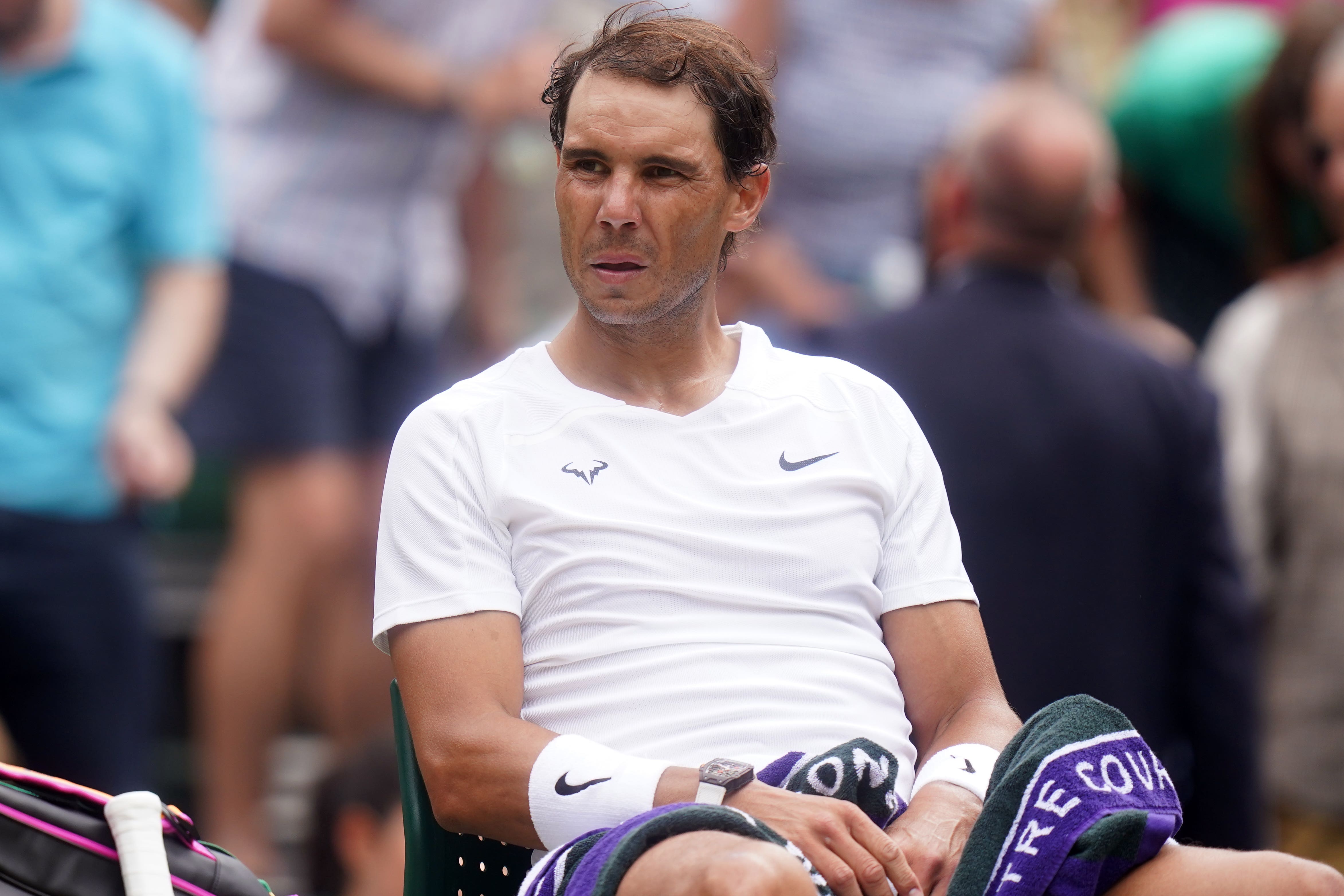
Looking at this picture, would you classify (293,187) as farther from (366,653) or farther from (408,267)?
(366,653)

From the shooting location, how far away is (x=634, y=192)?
9.03ft

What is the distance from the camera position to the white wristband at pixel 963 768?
2613 mm

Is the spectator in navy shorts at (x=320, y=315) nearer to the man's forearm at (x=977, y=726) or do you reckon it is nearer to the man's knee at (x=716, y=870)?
the man's forearm at (x=977, y=726)

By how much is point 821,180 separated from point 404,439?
284 cm

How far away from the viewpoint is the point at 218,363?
496cm

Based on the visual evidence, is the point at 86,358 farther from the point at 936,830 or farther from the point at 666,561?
the point at 936,830

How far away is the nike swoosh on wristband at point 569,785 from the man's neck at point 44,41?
261 centimetres

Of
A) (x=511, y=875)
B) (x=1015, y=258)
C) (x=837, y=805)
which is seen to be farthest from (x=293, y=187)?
(x=837, y=805)

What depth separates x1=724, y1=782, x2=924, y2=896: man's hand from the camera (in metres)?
2.36

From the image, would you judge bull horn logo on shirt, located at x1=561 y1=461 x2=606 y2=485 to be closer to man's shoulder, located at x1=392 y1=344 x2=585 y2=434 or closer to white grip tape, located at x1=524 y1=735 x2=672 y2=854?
man's shoulder, located at x1=392 y1=344 x2=585 y2=434

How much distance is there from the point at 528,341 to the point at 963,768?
350cm

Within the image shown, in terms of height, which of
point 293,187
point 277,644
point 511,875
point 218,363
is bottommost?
point 511,875

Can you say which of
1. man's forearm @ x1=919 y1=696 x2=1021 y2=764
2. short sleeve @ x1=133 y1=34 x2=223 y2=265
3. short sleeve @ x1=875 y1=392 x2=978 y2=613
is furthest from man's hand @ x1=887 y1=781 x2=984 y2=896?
short sleeve @ x1=133 y1=34 x2=223 y2=265

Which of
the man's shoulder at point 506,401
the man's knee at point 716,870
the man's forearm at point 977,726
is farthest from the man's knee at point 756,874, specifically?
the man's shoulder at point 506,401
